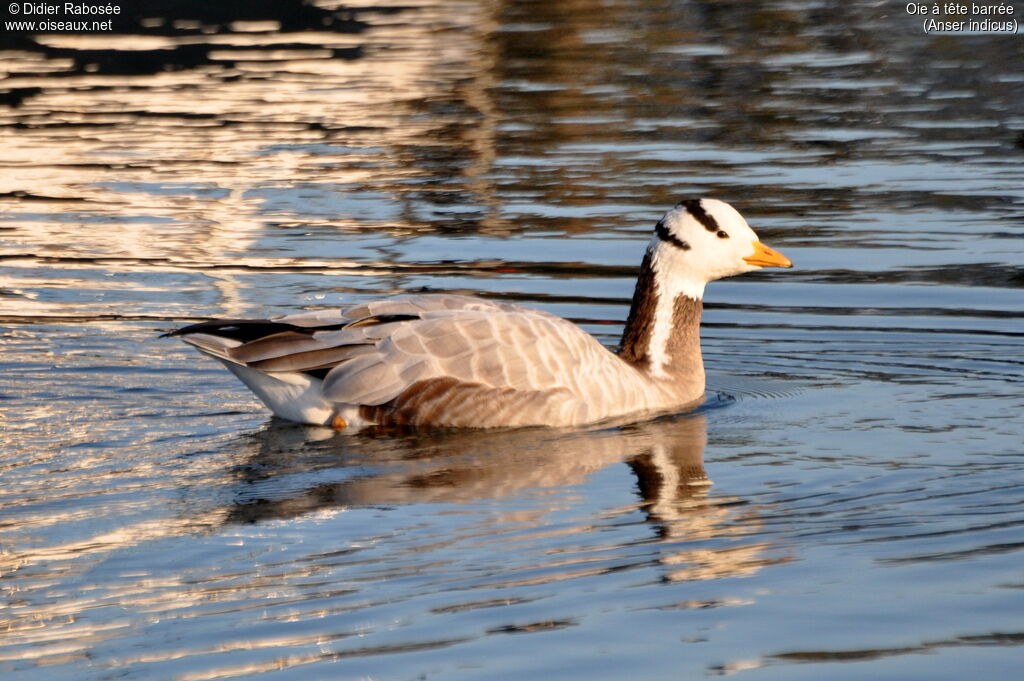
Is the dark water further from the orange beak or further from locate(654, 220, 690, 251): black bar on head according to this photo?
locate(654, 220, 690, 251): black bar on head

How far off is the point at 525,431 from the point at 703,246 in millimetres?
1847

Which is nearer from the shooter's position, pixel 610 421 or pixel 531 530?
pixel 531 530

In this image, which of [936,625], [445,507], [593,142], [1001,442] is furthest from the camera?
[593,142]

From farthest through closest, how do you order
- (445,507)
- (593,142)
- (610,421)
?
(593,142) < (610,421) < (445,507)

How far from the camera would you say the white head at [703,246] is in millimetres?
10781

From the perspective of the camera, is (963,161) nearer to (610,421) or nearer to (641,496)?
(610,421)

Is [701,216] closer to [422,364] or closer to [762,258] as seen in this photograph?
[762,258]

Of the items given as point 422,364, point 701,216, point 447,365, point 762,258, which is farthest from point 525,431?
point 762,258

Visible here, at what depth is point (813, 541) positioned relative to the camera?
7.53 m

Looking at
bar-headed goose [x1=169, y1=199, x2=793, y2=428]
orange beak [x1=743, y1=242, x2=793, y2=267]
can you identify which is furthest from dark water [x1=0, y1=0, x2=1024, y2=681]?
orange beak [x1=743, y1=242, x2=793, y2=267]

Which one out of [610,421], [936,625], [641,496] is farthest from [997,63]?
[936,625]

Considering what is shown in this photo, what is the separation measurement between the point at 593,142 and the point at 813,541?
12.4 metres

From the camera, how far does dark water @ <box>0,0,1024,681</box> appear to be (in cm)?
642

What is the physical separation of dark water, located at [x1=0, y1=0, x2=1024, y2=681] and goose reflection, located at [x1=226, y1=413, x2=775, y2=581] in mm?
29
